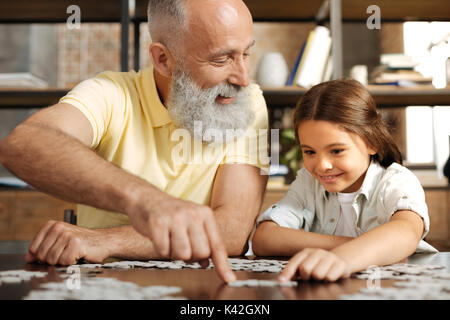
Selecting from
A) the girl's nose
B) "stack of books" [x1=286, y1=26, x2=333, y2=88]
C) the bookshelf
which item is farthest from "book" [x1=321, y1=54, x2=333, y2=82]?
the girl's nose

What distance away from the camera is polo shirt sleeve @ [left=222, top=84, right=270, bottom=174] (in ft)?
4.15

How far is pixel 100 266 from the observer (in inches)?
30.5

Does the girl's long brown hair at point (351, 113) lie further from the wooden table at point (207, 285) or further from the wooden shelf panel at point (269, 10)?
the wooden shelf panel at point (269, 10)

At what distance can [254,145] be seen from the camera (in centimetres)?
131

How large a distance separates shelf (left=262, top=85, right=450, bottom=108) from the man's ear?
2.84 ft

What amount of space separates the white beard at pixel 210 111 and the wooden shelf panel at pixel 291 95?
88 centimetres

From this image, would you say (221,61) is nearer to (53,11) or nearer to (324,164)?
(324,164)

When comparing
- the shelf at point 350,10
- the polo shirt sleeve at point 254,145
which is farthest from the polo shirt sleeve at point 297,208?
the shelf at point 350,10

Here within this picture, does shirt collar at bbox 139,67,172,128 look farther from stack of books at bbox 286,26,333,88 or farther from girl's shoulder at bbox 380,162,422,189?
stack of books at bbox 286,26,333,88

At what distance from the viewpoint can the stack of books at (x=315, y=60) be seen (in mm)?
2119

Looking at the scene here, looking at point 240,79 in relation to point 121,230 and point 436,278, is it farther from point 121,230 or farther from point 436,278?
point 436,278

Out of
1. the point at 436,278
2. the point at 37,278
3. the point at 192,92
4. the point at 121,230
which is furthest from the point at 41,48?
the point at 436,278

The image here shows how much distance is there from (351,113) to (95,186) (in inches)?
28.9
